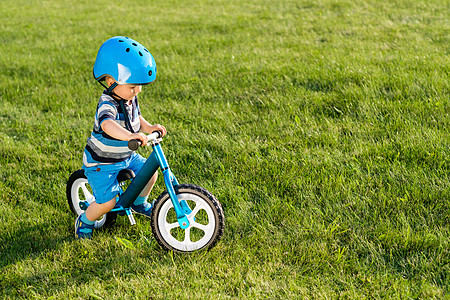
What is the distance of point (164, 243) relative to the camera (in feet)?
11.4

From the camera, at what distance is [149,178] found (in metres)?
3.51

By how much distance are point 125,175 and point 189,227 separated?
0.67 metres

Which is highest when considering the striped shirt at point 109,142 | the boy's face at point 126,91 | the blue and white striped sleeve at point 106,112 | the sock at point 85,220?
the boy's face at point 126,91

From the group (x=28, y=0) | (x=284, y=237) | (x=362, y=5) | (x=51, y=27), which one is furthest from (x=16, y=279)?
(x=28, y=0)

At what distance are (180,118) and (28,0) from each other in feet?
35.8

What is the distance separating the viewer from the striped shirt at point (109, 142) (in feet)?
11.2

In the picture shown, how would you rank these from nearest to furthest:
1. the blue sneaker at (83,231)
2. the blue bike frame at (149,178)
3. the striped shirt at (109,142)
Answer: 1. the blue bike frame at (149,178)
2. the striped shirt at (109,142)
3. the blue sneaker at (83,231)

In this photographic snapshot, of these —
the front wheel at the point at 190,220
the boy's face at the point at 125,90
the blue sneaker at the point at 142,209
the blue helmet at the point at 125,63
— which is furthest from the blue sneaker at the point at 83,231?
the blue helmet at the point at 125,63

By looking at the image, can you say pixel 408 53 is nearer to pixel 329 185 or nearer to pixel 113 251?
pixel 329 185

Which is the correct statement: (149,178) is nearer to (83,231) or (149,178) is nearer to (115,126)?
(115,126)

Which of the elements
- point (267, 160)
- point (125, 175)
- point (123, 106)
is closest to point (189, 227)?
point (125, 175)

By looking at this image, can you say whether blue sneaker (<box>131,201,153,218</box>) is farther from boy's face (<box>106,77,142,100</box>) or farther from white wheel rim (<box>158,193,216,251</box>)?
boy's face (<box>106,77,142,100</box>)

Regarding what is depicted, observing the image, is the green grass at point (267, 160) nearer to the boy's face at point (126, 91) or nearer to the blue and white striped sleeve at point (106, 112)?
the blue and white striped sleeve at point (106, 112)

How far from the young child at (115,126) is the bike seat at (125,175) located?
4 cm
